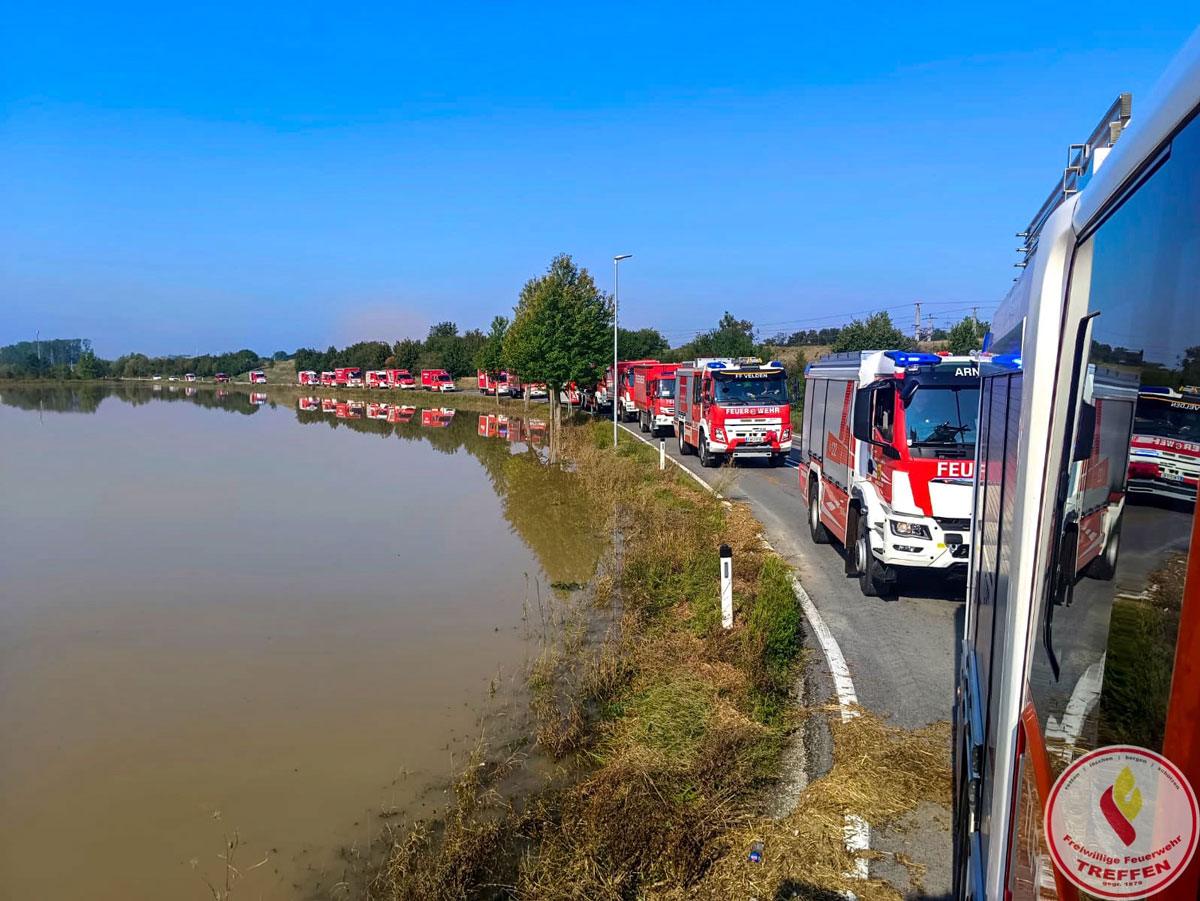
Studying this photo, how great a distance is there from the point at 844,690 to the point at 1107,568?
5.71 metres

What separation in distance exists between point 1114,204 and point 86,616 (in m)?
13.8

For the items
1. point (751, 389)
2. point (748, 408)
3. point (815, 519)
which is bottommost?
point (815, 519)

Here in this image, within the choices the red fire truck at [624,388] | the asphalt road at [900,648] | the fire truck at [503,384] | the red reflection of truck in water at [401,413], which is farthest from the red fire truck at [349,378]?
the asphalt road at [900,648]

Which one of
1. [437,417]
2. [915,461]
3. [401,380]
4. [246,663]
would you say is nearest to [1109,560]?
[915,461]

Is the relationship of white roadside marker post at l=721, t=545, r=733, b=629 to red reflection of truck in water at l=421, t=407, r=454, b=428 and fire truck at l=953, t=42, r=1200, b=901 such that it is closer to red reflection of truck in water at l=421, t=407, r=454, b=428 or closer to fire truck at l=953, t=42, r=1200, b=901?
fire truck at l=953, t=42, r=1200, b=901

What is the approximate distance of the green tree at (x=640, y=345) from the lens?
211 feet

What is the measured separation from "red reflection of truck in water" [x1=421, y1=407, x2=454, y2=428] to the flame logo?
160 ft

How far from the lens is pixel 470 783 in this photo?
22.0 feet

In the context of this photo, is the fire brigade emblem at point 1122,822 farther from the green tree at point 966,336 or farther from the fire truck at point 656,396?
the green tree at point 966,336

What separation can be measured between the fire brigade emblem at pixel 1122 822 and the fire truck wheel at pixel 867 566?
7.89 m

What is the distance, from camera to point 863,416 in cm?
909

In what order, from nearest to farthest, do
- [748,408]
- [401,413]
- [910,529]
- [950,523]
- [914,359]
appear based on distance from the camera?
[950,523], [910,529], [914,359], [748,408], [401,413]

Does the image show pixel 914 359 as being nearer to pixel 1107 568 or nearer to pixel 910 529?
A: pixel 910 529

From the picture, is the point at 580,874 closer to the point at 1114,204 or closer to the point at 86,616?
the point at 1114,204
